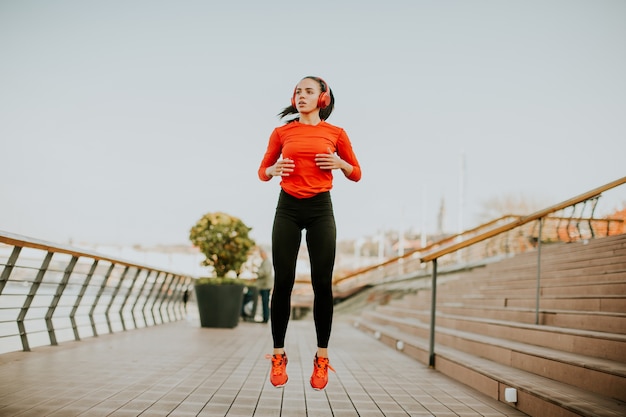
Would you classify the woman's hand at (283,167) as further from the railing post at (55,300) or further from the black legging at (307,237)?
the railing post at (55,300)

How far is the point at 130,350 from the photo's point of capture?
6.18 metres

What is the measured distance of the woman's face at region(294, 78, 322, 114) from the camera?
305 cm

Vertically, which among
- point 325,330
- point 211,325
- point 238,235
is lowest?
point 211,325

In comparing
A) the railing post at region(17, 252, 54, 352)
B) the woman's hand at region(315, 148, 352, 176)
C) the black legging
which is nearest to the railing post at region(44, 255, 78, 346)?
the railing post at region(17, 252, 54, 352)

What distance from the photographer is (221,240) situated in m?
10.3

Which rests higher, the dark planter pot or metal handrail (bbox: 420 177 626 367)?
metal handrail (bbox: 420 177 626 367)

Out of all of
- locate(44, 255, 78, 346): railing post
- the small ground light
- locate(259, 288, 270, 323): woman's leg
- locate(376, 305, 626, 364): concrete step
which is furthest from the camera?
locate(259, 288, 270, 323): woman's leg

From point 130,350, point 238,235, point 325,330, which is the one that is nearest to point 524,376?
point 325,330

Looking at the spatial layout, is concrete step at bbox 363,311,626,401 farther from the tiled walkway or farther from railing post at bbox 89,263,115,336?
railing post at bbox 89,263,115,336

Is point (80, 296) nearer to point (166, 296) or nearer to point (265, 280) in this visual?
point (166, 296)

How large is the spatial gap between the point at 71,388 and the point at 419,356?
151 inches

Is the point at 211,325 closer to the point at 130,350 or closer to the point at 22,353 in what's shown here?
the point at 130,350

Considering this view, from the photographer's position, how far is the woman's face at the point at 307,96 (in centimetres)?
305

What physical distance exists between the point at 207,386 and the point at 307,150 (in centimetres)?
218
